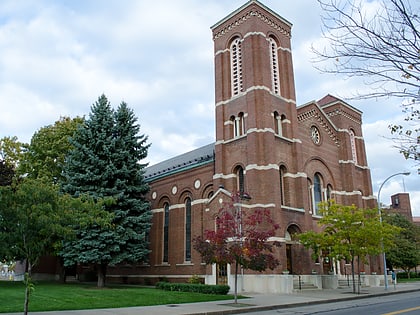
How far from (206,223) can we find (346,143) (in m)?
15.4

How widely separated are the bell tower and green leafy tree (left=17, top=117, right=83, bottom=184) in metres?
13.3

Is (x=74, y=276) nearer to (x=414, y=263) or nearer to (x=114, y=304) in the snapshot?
(x=114, y=304)

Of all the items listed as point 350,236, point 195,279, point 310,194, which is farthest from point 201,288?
point 310,194

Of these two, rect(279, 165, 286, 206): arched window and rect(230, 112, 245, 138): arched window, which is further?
rect(230, 112, 245, 138): arched window

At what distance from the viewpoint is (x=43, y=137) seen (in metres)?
34.2

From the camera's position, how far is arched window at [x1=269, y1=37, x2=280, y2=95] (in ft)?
104

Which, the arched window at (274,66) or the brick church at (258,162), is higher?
the arched window at (274,66)

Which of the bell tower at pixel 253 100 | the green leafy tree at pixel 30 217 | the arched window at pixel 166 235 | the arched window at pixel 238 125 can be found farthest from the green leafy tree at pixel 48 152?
the green leafy tree at pixel 30 217

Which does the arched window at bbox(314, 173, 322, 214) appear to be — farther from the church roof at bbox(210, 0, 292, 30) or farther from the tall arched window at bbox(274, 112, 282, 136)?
the church roof at bbox(210, 0, 292, 30)

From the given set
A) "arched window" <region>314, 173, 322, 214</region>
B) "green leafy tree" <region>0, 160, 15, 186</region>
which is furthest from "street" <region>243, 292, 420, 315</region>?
"green leafy tree" <region>0, 160, 15, 186</region>

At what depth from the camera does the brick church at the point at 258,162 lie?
27.9m

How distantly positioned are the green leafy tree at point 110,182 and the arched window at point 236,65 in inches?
328

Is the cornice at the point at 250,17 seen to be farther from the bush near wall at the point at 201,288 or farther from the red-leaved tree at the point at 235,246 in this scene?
the bush near wall at the point at 201,288

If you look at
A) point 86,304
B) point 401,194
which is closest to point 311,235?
point 86,304
